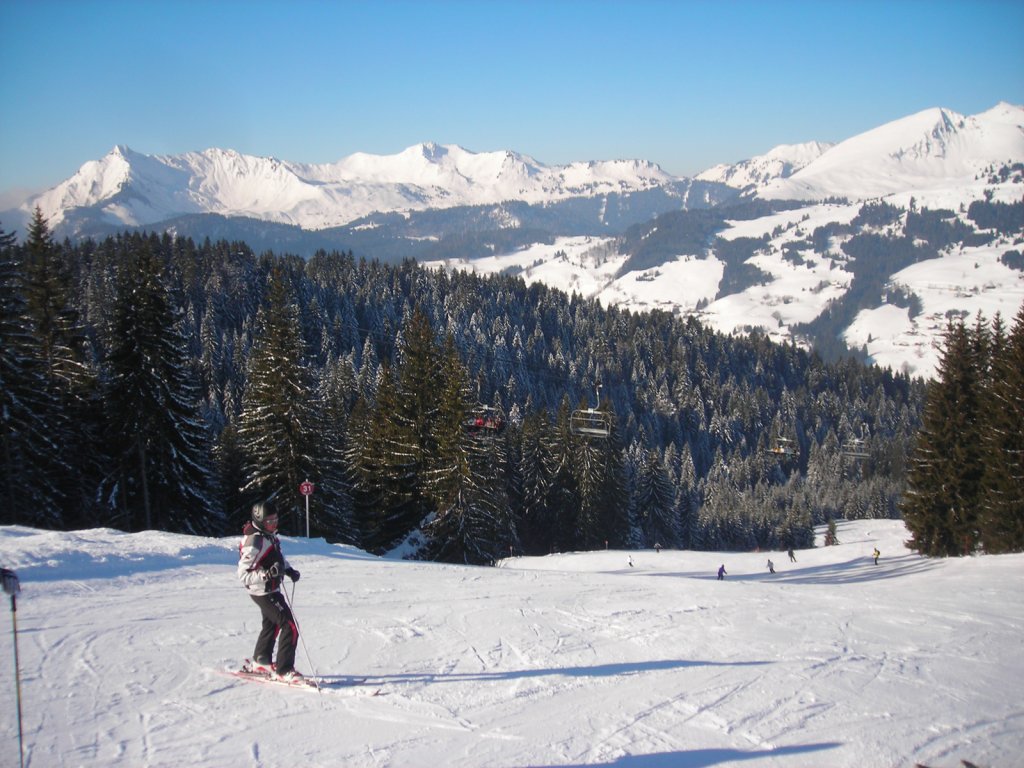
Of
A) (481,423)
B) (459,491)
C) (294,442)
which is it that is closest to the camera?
(294,442)

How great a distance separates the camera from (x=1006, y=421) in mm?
28469

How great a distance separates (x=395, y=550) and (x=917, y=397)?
590 feet

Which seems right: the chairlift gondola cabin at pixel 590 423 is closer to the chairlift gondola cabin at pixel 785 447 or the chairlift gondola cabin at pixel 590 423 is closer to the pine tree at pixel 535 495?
the pine tree at pixel 535 495

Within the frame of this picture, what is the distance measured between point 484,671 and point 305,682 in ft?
8.08

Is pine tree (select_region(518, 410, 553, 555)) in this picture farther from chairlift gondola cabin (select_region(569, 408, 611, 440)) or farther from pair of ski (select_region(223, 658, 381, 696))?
pair of ski (select_region(223, 658, 381, 696))

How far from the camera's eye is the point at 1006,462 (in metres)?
28.2

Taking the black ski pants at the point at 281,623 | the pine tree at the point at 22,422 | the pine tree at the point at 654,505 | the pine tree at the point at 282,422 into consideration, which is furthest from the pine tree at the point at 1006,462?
the pine tree at the point at 22,422

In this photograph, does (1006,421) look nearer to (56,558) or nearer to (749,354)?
(56,558)

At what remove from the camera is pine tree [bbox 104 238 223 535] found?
91.1ft

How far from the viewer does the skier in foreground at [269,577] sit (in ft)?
27.3

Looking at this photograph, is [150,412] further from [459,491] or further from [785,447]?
[785,447]

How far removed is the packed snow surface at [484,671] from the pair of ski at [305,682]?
0.08 meters

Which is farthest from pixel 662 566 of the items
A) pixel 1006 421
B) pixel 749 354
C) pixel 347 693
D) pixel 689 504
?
pixel 749 354

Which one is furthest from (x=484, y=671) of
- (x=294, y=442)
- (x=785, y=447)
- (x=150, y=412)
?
(x=785, y=447)
